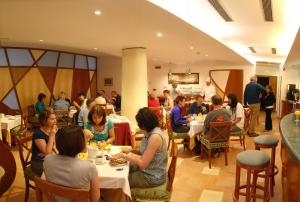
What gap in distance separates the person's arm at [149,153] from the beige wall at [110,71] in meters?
9.44

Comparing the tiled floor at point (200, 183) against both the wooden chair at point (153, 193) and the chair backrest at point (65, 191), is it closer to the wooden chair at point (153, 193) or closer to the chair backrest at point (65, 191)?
the wooden chair at point (153, 193)

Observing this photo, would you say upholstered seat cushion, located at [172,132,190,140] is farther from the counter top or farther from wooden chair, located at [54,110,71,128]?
wooden chair, located at [54,110,71,128]

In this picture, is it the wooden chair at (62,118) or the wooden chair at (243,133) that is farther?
the wooden chair at (62,118)

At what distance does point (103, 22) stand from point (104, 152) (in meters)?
2.56

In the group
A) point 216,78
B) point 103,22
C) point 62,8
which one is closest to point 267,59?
point 216,78

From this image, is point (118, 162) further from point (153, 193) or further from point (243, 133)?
point (243, 133)

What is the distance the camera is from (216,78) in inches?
479

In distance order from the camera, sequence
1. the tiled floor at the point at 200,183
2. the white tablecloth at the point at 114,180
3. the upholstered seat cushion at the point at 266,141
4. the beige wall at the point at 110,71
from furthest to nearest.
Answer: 1. the beige wall at the point at 110,71
2. the tiled floor at the point at 200,183
3. the upholstered seat cushion at the point at 266,141
4. the white tablecloth at the point at 114,180

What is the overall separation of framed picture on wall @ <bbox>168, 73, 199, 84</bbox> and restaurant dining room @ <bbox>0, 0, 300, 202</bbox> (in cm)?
208

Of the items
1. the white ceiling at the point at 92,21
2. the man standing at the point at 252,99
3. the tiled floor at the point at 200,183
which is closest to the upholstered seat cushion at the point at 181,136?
the tiled floor at the point at 200,183

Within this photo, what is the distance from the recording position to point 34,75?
900 cm

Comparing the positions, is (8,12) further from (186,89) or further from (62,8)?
(186,89)

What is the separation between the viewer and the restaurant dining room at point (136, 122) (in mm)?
2416

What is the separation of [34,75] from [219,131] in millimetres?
6842
